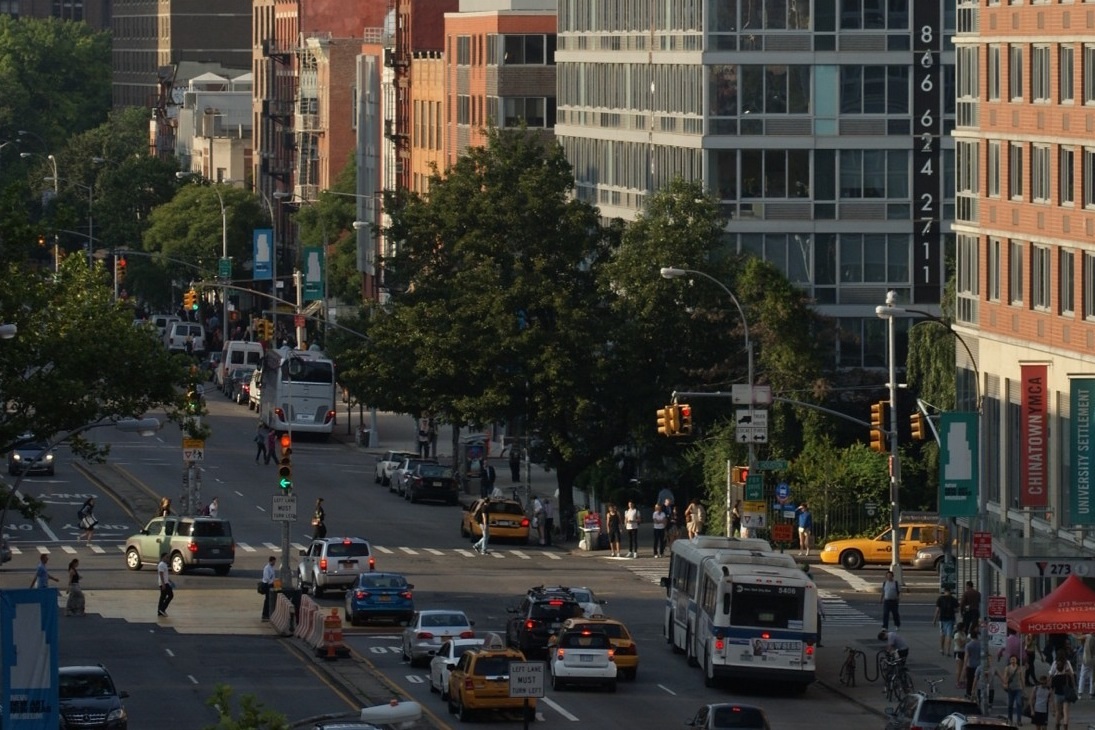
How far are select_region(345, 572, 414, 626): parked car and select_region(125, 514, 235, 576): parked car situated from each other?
986cm

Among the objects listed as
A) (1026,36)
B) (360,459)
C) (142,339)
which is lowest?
(360,459)

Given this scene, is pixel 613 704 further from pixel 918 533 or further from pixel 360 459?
pixel 360 459

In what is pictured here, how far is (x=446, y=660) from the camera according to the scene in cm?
5038

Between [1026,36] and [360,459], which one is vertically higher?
[1026,36]

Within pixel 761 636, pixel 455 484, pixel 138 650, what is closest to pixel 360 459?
pixel 455 484

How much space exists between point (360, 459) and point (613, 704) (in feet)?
180

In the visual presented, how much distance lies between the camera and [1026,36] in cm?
6222

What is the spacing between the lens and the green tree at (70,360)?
168ft

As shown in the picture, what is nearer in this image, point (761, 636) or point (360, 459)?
point (761, 636)

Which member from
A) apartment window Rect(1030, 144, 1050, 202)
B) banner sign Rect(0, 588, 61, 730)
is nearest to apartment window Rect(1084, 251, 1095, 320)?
apartment window Rect(1030, 144, 1050, 202)

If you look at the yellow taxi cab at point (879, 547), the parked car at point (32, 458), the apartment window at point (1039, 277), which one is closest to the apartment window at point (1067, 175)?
the apartment window at point (1039, 277)

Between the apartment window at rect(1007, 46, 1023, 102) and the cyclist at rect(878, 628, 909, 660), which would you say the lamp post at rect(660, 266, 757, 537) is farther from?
the cyclist at rect(878, 628, 909, 660)

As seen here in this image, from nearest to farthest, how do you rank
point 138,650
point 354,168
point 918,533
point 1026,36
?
point 138,650 < point 1026,36 < point 918,533 < point 354,168

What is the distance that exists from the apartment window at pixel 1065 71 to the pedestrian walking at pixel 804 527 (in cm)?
1936
